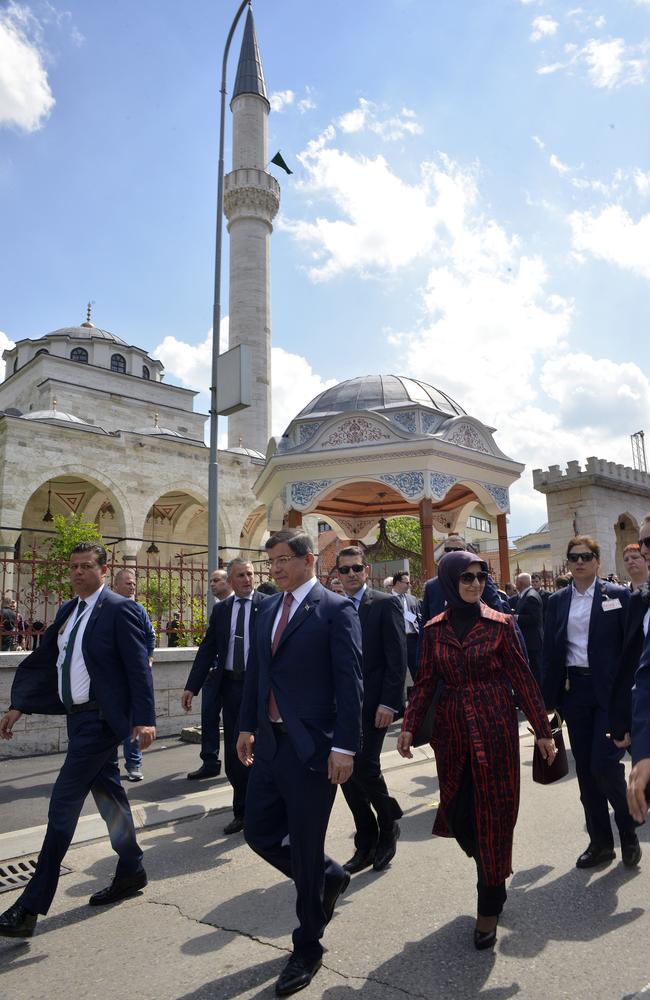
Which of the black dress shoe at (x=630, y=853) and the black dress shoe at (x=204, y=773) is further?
the black dress shoe at (x=204, y=773)

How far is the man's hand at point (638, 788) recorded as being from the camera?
216cm

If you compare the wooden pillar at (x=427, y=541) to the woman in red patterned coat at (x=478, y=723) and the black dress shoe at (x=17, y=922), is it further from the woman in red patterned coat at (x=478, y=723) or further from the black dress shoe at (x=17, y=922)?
the black dress shoe at (x=17, y=922)

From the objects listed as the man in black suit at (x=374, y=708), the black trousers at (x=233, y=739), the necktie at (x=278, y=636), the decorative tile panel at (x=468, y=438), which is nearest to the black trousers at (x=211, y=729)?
the black trousers at (x=233, y=739)

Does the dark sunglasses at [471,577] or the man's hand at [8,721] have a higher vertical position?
the dark sunglasses at [471,577]

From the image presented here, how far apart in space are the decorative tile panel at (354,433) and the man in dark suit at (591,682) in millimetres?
7566

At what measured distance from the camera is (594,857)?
3865 millimetres

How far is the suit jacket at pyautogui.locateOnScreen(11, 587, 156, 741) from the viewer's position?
12.2 ft

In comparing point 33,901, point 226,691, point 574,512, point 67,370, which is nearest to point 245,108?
point 67,370

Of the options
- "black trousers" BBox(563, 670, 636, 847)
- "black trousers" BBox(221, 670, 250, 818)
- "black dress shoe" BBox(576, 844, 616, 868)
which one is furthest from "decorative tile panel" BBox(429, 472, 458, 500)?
"black dress shoe" BBox(576, 844, 616, 868)

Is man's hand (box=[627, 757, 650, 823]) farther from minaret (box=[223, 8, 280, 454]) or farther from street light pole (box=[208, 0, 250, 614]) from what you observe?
minaret (box=[223, 8, 280, 454])

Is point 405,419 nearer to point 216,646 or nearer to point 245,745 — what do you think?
point 216,646

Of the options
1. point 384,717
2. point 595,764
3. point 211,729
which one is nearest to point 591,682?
point 595,764

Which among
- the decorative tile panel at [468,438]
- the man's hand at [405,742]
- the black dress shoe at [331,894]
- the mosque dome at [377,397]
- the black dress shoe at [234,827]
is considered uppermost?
the mosque dome at [377,397]

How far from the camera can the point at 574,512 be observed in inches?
864
